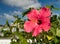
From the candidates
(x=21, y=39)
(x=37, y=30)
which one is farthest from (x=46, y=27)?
(x=21, y=39)

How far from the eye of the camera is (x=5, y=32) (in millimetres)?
1155

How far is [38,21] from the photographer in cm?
92

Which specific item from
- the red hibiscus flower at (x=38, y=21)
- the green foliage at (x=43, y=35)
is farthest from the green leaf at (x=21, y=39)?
the red hibiscus flower at (x=38, y=21)

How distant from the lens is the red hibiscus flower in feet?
2.91

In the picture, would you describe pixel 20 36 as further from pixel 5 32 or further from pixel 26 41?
pixel 5 32

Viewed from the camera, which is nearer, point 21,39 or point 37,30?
point 37,30

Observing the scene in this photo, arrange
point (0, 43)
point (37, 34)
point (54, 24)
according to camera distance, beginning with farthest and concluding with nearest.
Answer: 1. point (0, 43)
2. point (54, 24)
3. point (37, 34)

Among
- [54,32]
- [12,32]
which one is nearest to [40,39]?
[54,32]

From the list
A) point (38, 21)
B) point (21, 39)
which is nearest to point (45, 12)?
point (38, 21)

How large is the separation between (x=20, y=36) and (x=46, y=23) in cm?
18

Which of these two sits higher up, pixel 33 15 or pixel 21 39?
pixel 33 15

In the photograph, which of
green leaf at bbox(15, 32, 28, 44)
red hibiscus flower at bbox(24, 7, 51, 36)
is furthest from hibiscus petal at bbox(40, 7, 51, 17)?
green leaf at bbox(15, 32, 28, 44)

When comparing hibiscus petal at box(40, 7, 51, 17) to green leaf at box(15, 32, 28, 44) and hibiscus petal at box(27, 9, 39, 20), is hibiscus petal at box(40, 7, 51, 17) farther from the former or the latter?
green leaf at box(15, 32, 28, 44)

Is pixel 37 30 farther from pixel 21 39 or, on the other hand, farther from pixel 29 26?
pixel 21 39
